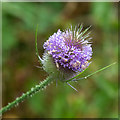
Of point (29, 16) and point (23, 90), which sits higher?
point (29, 16)

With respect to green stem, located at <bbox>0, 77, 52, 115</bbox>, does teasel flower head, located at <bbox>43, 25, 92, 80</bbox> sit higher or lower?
higher

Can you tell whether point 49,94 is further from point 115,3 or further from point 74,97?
point 115,3

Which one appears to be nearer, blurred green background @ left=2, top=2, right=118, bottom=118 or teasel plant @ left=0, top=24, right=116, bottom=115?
teasel plant @ left=0, top=24, right=116, bottom=115

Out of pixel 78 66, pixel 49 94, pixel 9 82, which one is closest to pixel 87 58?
pixel 78 66

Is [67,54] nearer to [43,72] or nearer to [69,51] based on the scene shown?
[69,51]

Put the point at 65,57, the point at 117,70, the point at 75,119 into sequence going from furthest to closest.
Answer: the point at 117,70
the point at 75,119
the point at 65,57

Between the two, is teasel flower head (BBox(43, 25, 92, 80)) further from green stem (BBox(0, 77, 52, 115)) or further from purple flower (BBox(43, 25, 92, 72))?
green stem (BBox(0, 77, 52, 115))

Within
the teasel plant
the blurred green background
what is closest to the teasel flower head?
the teasel plant
